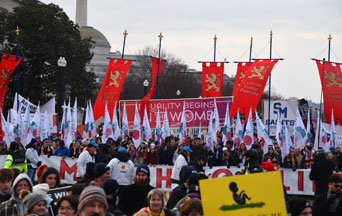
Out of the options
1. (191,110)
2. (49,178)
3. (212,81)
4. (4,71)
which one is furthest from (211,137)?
(49,178)

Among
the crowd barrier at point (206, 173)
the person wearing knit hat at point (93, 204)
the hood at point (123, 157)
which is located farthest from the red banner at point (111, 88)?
the person wearing knit hat at point (93, 204)

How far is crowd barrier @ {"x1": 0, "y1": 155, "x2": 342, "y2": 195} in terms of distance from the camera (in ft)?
59.2

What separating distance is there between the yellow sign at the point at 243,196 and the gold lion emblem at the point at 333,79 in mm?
21174

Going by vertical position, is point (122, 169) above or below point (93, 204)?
below

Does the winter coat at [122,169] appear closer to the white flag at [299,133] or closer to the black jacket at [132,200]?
the black jacket at [132,200]

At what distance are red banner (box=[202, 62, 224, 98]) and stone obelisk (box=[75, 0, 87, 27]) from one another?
93561 mm

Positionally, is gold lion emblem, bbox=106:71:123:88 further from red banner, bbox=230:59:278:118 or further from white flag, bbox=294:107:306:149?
white flag, bbox=294:107:306:149

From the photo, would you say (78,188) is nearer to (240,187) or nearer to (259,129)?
(240,187)

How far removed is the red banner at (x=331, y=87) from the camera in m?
25.8

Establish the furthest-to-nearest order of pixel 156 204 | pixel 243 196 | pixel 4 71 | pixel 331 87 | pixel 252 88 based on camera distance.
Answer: pixel 252 88 → pixel 4 71 → pixel 331 87 → pixel 156 204 → pixel 243 196

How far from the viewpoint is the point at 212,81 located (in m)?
32.6

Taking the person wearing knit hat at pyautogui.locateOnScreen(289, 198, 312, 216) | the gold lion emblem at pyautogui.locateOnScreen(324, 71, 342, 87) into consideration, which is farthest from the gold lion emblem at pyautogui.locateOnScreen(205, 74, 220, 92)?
the person wearing knit hat at pyautogui.locateOnScreen(289, 198, 312, 216)

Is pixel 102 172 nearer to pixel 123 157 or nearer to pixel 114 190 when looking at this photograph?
pixel 114 190

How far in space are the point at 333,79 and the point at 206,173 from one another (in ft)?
34.4
